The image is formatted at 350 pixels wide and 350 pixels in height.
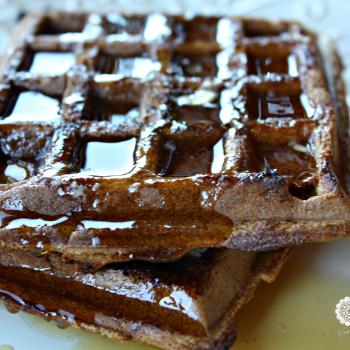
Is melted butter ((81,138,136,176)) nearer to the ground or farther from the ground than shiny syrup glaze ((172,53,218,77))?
nearer to the ground

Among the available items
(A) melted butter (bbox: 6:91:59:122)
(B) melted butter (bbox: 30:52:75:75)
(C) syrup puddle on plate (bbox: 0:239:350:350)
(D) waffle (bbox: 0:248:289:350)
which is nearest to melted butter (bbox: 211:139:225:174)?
(D) waffle (bbox: 0:248:289:350)

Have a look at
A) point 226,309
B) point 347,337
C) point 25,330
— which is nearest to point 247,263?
point 226,309

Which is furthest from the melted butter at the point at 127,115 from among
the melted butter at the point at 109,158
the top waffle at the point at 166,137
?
the melted butter at the point at 109,158

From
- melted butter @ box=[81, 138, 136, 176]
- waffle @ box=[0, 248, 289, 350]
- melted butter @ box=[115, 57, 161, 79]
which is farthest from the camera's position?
melted butter @ box=[115, 57, 161, 79]

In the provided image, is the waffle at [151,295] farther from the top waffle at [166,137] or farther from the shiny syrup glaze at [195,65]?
the shiny syrup glaze at [195,65]

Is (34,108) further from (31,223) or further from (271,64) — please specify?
(271,64)

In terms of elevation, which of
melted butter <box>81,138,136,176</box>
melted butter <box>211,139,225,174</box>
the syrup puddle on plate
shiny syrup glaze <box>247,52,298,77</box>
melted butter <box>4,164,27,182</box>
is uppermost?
shiny syrup glaze <box>247,52,298,77</box>

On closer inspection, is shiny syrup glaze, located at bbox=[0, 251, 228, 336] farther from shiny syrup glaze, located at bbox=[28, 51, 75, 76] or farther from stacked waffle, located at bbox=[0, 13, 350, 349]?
shiny syrup glaze, located at bbox=[28, 51, 75, 76]

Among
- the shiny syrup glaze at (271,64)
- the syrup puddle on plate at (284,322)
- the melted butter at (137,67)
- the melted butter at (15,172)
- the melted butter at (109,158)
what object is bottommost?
the syrup puddle on plate at (284,322)

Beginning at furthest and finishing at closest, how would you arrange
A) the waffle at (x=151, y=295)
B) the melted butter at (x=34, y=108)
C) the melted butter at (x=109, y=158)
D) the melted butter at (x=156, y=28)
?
the melted butter at (x=156, y=28) < the melted butter at (x=34, y=108) < the melted butter at (x=109, y=158) < the waffle at (x=151, y=295)

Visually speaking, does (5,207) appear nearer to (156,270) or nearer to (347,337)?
(156,270)
